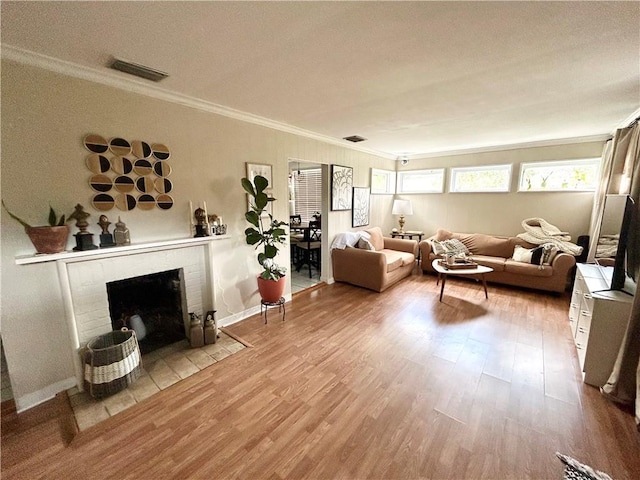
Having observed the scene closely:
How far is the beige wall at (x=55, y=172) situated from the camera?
1.67 metres

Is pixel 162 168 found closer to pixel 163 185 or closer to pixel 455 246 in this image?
pixel 163 185

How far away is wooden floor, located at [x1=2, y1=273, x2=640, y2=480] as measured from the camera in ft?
4.59

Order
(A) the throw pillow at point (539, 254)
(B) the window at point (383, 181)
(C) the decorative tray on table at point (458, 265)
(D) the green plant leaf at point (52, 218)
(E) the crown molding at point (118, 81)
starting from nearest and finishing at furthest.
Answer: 1. (E) the crown molding at point (118, 81)
2. (D) the green plant leaf at point (52, 218)
3. (C) the decorative tray on table at point (458, 265)
4. (A) the throw pillow at point (539, 254)
5. (B) the window at point (383, 181)

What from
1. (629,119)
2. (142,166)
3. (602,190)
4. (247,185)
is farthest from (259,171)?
(602,190)

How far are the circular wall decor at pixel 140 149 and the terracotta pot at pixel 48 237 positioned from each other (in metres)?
0.78

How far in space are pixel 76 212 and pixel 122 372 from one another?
4.01 feet

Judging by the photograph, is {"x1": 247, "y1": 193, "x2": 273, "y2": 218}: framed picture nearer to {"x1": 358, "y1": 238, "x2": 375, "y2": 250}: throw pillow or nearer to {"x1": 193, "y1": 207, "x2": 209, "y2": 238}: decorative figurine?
{"x1": 193, "y1": 207, "x2": 209, "y2": 238}: decorative figurine

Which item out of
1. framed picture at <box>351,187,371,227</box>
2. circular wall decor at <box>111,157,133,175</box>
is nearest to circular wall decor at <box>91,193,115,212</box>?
circular wall decor at <box>111,157,133,175</box>

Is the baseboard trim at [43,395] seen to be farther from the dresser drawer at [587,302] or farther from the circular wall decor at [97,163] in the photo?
the dresser drawer at [587,302]

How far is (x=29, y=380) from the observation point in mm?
1813

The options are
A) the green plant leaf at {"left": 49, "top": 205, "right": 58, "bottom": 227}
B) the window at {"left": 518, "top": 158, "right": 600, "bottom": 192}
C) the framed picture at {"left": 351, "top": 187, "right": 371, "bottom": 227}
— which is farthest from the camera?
the framed picture at {"left": 351, "top": 187, "right": 371, "bottom": 227}

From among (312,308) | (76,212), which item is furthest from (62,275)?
(312,308)

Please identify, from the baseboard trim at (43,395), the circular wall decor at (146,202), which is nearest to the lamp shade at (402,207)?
the circular wall decor at (146,202)

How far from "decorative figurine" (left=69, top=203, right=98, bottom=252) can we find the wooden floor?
1145 millimetres
